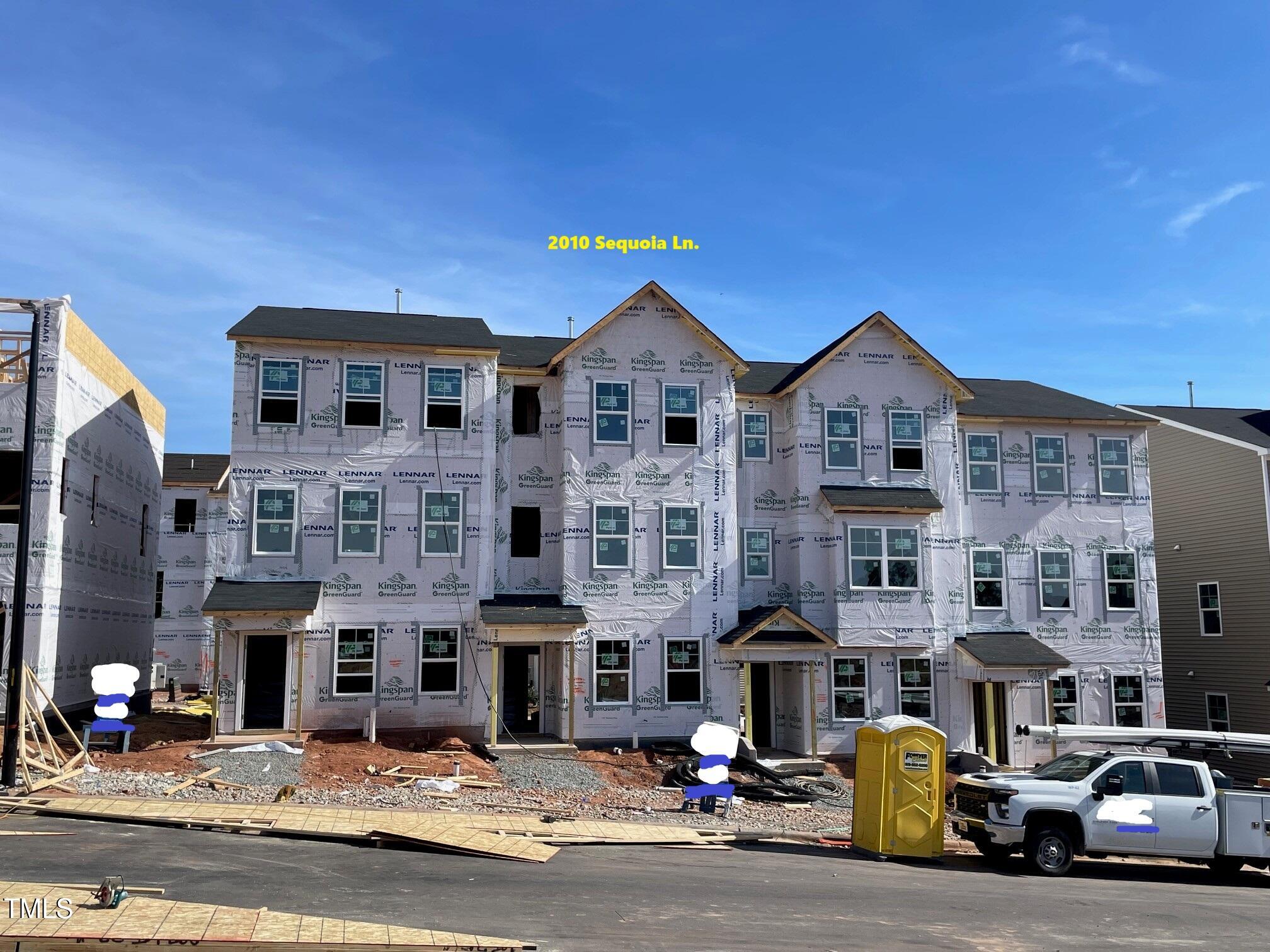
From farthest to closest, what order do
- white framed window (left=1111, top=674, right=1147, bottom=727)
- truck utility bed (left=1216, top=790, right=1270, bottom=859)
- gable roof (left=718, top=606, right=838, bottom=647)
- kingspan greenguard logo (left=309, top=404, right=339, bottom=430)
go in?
white framed window (left=1111, top=674, right=1147, bottom=727), gable roof (left=718, top=606, right=838, bottom=647), kingspan greenguard logo (left=309, top=404, right=339, bottom=430), truck utility bed (left=1216, top=790, right=1270, bottom=859)

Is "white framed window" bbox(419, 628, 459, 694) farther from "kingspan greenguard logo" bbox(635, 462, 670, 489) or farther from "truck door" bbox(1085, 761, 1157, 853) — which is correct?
"truck door" bbox(1085, 761, 1157, 853)

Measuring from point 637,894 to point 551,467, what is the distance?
1506cm

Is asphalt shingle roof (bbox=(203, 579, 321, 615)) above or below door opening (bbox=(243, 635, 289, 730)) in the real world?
above

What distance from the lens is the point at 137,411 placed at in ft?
104

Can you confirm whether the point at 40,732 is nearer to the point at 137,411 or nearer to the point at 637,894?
the point at 137,411

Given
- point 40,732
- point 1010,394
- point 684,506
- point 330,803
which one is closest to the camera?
point 330,803

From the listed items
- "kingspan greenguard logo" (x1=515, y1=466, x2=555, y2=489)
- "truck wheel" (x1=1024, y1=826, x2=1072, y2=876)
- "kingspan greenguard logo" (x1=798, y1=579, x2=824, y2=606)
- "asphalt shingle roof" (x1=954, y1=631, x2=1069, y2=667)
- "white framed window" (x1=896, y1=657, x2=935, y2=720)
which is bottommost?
"truck wheel" (x1=1024, y1=826, x2=1072, y2=876)

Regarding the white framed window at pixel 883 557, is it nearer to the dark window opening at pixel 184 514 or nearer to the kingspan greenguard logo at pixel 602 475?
the kingspan greenguard logo at pixel 602 475

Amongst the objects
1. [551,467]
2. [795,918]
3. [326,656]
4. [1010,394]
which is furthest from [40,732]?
[1010,394]

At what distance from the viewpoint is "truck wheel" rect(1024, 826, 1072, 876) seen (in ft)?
50.0

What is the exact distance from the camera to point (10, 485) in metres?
25.8

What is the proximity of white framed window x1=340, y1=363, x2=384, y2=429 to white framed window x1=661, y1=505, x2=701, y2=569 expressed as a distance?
7.40 m

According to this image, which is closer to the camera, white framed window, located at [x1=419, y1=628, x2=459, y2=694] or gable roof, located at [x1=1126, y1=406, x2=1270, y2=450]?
white framed window, located at [x1=419, y1=628, x2=459, y2=694]

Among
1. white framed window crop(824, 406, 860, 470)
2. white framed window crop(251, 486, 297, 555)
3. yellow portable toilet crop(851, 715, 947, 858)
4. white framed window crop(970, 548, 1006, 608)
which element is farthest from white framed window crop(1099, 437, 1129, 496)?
white framed window crop(251, 486, 297, 555)
